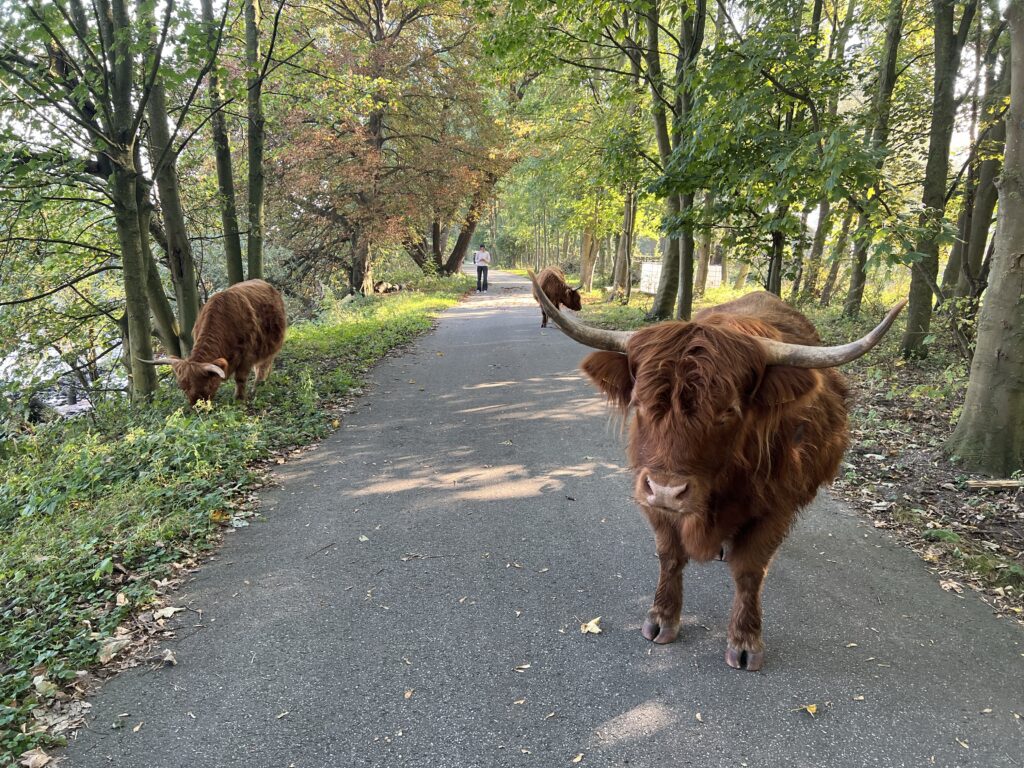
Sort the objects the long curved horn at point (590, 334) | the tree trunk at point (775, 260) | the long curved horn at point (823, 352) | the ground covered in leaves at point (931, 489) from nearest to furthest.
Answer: the long curved horn at point (823, 352) < the long curved horn at point (590, 334) < the ground covered in leaves at point (931, 489) < the tree trunk at point (775, 260)

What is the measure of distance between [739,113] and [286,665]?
7256 mm

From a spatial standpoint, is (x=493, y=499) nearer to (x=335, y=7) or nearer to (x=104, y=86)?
(x=104, y=86)

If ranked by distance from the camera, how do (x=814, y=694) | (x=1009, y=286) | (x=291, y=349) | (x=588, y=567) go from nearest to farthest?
(x=814, y=694) < (x=588, y=567) < (x=1009, y=286) < (x=291, y=349)

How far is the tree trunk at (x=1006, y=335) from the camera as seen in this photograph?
4.34m

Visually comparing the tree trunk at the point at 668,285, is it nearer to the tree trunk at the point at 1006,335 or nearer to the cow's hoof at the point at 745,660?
the tree trunk at the point at 1006,335

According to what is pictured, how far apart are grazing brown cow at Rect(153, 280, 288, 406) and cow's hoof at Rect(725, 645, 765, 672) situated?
250 inches

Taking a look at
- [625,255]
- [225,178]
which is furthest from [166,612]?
[625,255]

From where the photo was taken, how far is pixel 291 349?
10898 millimetres

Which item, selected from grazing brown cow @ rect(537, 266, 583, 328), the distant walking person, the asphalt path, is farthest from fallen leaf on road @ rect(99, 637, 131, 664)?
the distant walking person

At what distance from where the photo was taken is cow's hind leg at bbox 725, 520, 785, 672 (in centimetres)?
277

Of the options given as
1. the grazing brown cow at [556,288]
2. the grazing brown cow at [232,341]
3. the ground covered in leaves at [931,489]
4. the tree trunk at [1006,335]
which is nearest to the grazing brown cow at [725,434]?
the ground covered in leaves at [931,489]

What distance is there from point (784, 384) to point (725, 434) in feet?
1.22

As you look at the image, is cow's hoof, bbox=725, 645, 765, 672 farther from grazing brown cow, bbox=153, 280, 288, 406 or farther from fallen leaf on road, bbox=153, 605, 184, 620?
grazing brown cow, bbox=153, 280, 288, 406

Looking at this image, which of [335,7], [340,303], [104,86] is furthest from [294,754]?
[335,7]
